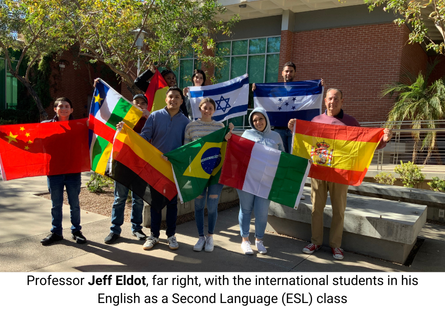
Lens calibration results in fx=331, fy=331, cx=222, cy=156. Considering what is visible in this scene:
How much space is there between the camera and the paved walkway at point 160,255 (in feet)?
12.4

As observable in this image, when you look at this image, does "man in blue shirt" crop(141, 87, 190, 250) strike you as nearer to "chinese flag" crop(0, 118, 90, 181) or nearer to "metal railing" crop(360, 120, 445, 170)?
"chinese flag" crop(0, 118, 90, 181)

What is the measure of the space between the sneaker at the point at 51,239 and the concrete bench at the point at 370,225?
307 centimetres

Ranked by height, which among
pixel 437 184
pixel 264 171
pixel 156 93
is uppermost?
pixel 156 93

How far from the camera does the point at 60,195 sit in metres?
4.34

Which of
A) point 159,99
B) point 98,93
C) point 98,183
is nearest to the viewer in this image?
point 98,93

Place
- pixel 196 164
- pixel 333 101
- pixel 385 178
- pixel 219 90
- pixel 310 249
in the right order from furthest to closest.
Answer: pixel 385 178
pixel 219 90
pixel 310 249
pixel 333 101
pixel 196 164

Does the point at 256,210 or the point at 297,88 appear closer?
the point at 256,210

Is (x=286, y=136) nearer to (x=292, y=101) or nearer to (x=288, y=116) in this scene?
(x=288, y=116)

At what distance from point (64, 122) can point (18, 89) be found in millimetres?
19348

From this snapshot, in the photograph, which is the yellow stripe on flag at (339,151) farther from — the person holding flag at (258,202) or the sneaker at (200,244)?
the sneaker at (200,244)

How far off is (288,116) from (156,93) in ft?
7.69

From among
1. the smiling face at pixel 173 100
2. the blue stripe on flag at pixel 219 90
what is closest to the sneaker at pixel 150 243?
the smiling face at pixel 173 100

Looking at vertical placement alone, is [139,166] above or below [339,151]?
below

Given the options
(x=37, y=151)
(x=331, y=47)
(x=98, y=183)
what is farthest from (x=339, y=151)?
(x=331, y=47)
